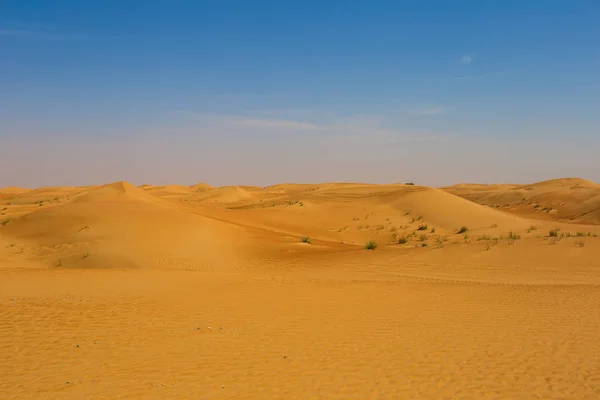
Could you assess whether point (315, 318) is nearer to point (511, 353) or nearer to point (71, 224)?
point (511, 353)

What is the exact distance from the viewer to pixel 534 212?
49.5 m

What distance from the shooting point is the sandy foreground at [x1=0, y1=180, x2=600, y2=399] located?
6648mm

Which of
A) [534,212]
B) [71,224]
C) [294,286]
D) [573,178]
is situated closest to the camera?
[294,286]

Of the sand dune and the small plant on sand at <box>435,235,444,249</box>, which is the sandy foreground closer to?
the small plant on sand at <box>435,235,444,249</box>

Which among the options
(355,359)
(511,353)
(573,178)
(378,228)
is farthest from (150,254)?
(573,178)

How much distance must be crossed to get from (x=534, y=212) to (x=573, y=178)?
33.5 meters

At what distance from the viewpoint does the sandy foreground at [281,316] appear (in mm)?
6648

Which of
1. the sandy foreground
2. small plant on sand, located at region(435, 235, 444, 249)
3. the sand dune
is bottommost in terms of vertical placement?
the sandy foreground

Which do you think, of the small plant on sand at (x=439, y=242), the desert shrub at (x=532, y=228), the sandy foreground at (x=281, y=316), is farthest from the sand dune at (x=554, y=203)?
the sandy foreground at (x=281, y=316)

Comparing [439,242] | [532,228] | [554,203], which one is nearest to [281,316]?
[439,242]

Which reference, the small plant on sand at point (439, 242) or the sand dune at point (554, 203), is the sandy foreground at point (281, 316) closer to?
the small plant on sand at point (439, 242)

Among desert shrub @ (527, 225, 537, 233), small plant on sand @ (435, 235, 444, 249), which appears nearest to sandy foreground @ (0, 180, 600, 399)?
small plant on sand @ (435, 235, 444, 249)

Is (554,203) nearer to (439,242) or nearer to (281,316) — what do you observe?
(439,242)

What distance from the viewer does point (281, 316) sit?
1031cm
